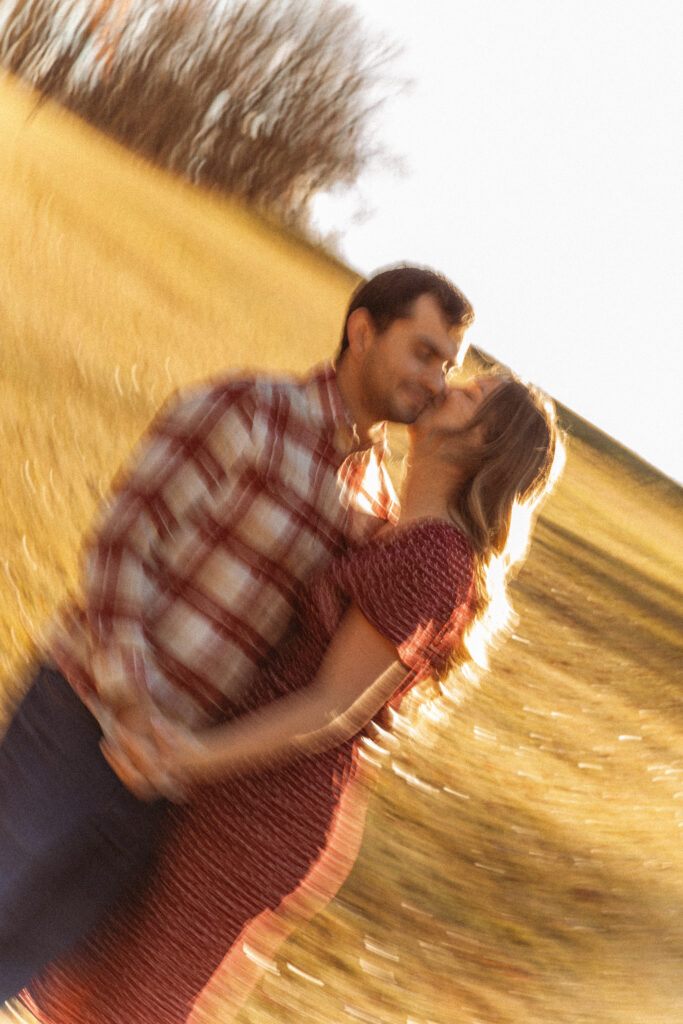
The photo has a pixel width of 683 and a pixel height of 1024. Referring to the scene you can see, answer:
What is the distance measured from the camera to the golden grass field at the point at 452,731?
4.10 meters

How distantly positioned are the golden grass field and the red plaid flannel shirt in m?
0.59

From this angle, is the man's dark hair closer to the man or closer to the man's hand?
the man

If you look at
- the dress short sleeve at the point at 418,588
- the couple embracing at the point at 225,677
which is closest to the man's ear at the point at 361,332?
the couple embracing at the point at 225,677

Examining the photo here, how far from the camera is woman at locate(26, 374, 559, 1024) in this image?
5.91 ft

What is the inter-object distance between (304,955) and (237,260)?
18426 mm

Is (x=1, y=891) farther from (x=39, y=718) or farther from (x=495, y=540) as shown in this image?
(x=495, y=540)

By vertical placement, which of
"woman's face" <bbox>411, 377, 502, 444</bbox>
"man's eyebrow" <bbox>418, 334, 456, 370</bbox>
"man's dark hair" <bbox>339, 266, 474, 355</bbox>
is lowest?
"woman's face" <bbox>411, 377, 502, 444</bbox>

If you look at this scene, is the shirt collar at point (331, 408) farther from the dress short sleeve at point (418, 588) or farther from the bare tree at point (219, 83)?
the bare tree at point (219, 83)

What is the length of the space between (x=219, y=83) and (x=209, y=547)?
27018 millimetres

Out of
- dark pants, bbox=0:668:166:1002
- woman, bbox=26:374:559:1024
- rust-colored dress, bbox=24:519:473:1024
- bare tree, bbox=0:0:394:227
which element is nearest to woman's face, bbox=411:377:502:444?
woman, bbox=26:374:559:1024

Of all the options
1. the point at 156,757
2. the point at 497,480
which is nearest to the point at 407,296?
the point at 497,480

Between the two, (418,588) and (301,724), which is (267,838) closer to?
(301,724)

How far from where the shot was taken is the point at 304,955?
3.71 m

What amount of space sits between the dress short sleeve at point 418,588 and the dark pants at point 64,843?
570 mm
